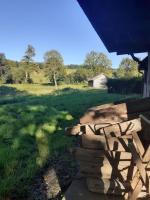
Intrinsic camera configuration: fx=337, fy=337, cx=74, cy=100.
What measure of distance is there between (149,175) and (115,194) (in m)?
0.55

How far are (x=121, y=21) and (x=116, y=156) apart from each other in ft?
10.2

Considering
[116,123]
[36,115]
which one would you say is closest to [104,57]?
[36,115]

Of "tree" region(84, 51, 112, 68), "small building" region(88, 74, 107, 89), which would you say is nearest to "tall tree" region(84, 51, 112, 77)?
"tree" region(84, 51, 112, 68)

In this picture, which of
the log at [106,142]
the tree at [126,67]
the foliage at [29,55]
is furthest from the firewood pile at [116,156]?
the foliage at [29,55]

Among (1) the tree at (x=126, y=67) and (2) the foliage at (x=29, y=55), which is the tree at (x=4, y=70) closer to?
(2) the foliage at (x=29, y=55)

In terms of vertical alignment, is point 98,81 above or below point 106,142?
below

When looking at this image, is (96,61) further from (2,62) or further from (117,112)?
(117,112)

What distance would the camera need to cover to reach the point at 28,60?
100 metres

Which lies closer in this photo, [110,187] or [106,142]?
[106,142]

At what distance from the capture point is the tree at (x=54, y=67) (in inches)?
3497

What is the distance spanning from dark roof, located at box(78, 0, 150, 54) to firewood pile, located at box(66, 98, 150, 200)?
75.2 inches

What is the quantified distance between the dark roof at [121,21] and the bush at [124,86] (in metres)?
35.3

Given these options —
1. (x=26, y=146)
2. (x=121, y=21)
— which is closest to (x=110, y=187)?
(x=121, y=21)

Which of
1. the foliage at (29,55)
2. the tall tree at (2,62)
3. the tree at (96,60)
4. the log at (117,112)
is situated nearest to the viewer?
the log at (117,112)
